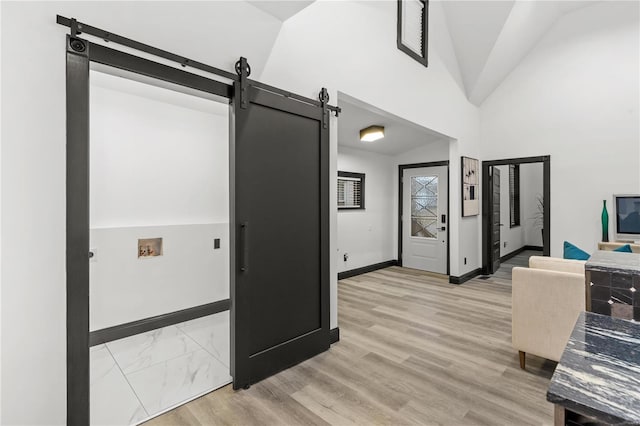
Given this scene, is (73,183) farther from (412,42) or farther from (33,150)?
(412,42)

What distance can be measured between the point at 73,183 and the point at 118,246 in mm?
1787

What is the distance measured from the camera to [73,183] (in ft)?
5.25

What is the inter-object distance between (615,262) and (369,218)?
15.9ft

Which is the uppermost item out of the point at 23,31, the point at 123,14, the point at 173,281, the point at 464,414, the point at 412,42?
the point at 412,42

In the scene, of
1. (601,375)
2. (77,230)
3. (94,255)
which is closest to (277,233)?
(77,230)

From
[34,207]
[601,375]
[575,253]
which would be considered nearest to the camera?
[601,375]

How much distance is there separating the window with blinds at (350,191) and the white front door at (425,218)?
45.3 inches

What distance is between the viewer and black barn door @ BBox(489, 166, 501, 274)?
5.92 m

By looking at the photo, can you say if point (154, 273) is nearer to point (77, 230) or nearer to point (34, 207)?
point (77, 230)

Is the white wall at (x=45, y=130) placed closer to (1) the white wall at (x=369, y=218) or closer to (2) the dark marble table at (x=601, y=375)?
(2) the dark marble table at (x=601, y=375)

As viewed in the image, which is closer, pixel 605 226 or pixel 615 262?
pixel 615 262

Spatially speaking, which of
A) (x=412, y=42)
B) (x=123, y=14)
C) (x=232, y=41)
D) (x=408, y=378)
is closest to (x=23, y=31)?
(x=123, y=14)

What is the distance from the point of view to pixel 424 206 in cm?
632

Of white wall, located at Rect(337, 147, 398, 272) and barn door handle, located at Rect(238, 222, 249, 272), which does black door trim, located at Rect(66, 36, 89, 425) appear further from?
white wall, located at Rect(337, 147, 398, 272)
